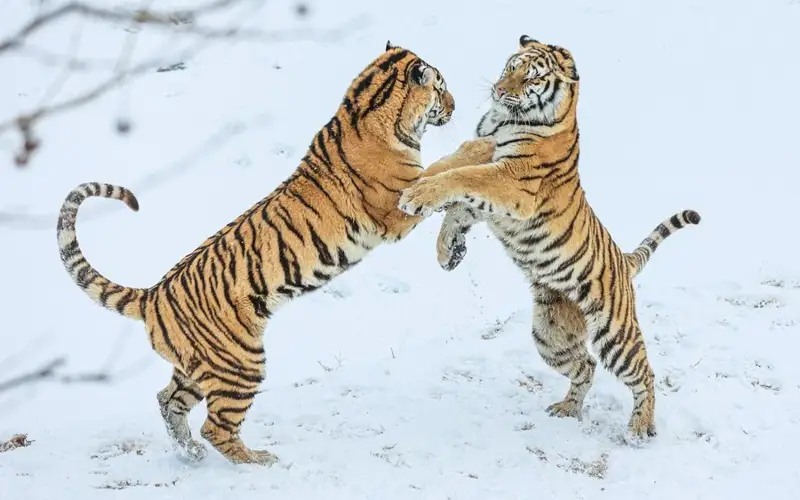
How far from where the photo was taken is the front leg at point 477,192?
15.0 ft

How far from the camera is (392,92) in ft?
16.1

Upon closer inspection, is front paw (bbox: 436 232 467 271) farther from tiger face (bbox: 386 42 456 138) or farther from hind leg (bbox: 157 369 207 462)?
hind leg (bbox: 157 369 207 462)

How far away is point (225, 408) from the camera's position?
464 cm

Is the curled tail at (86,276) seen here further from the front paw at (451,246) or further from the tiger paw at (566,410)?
the tiger paw at (566,410)

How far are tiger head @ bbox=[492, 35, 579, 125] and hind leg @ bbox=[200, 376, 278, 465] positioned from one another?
2177mm

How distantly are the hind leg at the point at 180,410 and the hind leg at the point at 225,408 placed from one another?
0.29m

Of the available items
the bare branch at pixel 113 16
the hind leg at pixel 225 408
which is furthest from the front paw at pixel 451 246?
the bare branch at pixel 113 16

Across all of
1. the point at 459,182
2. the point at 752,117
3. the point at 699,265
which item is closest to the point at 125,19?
the point at 459,182

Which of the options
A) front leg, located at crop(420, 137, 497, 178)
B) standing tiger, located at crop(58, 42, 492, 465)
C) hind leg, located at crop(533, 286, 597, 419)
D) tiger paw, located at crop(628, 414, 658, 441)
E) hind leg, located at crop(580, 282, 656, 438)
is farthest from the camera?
hind leg, located at crop(533, 286, 597, 419)

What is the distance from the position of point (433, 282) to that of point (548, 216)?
4757 mm

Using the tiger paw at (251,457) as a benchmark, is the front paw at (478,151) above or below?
above

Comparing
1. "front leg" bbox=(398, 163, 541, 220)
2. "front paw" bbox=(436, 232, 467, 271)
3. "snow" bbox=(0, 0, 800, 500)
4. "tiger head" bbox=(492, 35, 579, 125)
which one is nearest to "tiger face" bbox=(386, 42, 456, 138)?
"tiger head" bbox=(492, 35, 579, 125)

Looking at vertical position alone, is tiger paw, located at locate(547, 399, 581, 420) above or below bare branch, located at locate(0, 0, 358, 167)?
below

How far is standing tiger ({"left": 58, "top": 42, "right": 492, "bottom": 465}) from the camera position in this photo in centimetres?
463
